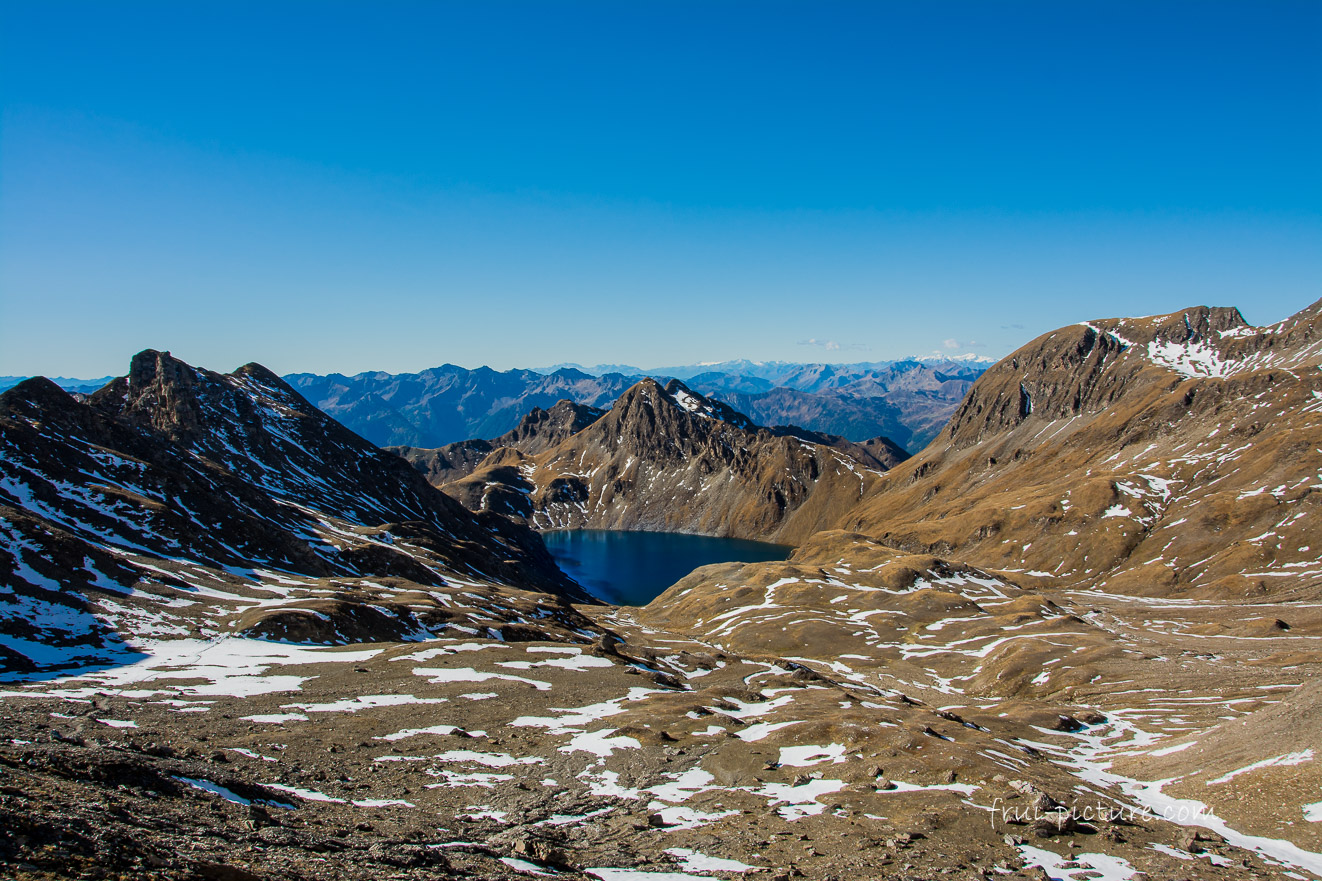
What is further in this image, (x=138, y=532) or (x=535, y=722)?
(x=138, y=532)

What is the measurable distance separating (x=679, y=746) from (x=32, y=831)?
39322 millimetres

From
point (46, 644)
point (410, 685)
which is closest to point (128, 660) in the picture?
point (46, 644)

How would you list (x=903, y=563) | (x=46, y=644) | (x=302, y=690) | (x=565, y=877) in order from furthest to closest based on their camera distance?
1. (x=903, y=563)
2. (x=46, y=644)
3. (x=302, y=690)
4. (x=565, y=877)

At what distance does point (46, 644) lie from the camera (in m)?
65.2

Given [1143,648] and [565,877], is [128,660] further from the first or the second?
[1143,648]

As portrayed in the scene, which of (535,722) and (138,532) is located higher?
(138,532)

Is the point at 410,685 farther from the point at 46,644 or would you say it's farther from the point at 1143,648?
the point at 1143,648

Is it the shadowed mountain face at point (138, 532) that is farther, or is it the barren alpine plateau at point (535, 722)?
the shadowed mountain face at point (138, 532)

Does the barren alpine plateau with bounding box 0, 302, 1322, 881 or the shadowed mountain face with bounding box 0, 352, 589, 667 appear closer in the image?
the barren alpine plateau with bounding box 0, 302, 1322, 881

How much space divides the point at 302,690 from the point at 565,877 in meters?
42.4

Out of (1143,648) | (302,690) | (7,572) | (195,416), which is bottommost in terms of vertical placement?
(1143,648)

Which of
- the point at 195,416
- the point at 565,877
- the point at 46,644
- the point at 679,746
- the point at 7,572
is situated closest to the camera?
the point at 565,877

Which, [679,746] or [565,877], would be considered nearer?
[565,877]

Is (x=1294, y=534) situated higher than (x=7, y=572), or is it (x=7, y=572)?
(x=7, y=572)
